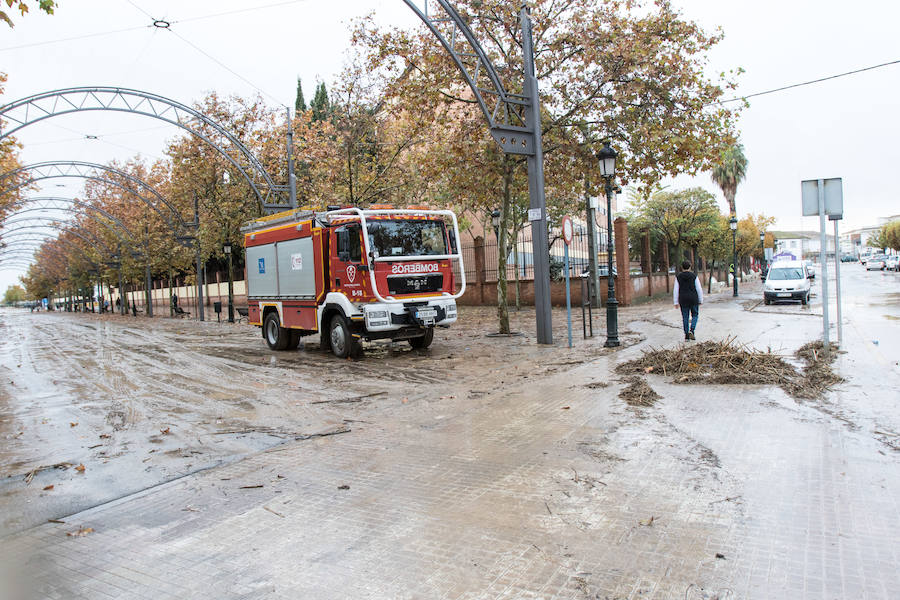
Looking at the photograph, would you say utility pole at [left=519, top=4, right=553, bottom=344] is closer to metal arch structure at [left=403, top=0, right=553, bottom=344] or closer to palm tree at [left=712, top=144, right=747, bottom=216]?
metal arch structure at [left=403, top=0, right=553, bottom=344]

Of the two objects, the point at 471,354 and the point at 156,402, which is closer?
the point at 156,402

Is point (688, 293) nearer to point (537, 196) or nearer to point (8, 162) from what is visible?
point (537, 196)

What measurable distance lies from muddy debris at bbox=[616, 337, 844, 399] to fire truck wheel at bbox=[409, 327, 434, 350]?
5.19 m

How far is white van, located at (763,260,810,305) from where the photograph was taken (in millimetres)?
24812

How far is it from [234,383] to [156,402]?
1652 mm

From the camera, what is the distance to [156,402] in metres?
9.12

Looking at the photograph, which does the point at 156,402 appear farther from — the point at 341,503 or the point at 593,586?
the point at 593,586

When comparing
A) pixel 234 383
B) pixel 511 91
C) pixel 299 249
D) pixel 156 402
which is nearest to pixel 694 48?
pixel 511 91

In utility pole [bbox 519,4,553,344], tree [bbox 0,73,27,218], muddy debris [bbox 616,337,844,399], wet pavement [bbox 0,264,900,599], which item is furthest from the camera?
tree [bbox 0,73,27,218]

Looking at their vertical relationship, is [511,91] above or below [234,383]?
above

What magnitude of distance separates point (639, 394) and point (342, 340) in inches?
295

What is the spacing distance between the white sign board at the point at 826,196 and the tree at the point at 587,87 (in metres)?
3.78

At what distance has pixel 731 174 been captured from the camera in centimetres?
5444

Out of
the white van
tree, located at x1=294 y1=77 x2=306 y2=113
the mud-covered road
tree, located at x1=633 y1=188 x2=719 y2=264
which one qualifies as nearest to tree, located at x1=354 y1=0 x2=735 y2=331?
the mud-covered road
